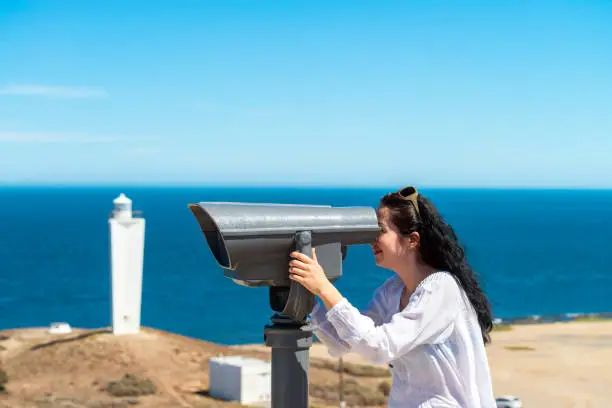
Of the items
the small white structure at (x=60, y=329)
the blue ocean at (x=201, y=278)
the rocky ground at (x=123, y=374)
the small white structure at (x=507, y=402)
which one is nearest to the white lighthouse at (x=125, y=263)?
the rocky ground at (x=123, y=374)

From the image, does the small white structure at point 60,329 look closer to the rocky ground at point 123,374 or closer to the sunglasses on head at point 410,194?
the rocky ground at point 123,374

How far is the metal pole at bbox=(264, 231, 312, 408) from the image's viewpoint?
211 centimetres

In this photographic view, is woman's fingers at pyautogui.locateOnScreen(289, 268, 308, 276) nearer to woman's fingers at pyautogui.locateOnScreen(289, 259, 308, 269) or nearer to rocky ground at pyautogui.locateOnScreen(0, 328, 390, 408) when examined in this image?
woman's fingers at pyautogui.locateOnScreen(289, 259, 308, 269)

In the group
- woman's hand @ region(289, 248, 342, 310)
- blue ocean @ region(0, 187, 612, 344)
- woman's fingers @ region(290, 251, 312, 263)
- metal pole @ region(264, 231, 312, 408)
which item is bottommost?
blue ocean @ region(0, 187, 612, 344)

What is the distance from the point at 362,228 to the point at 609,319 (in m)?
26.9

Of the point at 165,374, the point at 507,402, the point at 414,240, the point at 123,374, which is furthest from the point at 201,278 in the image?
the point at 414,240

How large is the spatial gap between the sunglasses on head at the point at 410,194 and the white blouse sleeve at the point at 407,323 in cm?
19

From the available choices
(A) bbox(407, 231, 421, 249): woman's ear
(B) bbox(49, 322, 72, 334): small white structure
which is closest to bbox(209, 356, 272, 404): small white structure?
(B) bbox(49, 322, 72, 334): small white structure

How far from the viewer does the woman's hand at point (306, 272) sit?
2037mm

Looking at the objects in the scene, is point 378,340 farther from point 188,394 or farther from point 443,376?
point 188,394

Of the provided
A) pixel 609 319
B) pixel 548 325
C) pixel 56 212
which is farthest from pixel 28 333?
pixel 56 212

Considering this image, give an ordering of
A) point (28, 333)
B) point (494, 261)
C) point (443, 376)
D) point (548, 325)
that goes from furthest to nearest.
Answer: point (494, 261)
point (548, 325)
point (28, 333)
point (443, 376)

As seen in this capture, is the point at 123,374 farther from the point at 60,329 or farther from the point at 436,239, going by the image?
the point at 436,239

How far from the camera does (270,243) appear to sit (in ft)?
6.72
